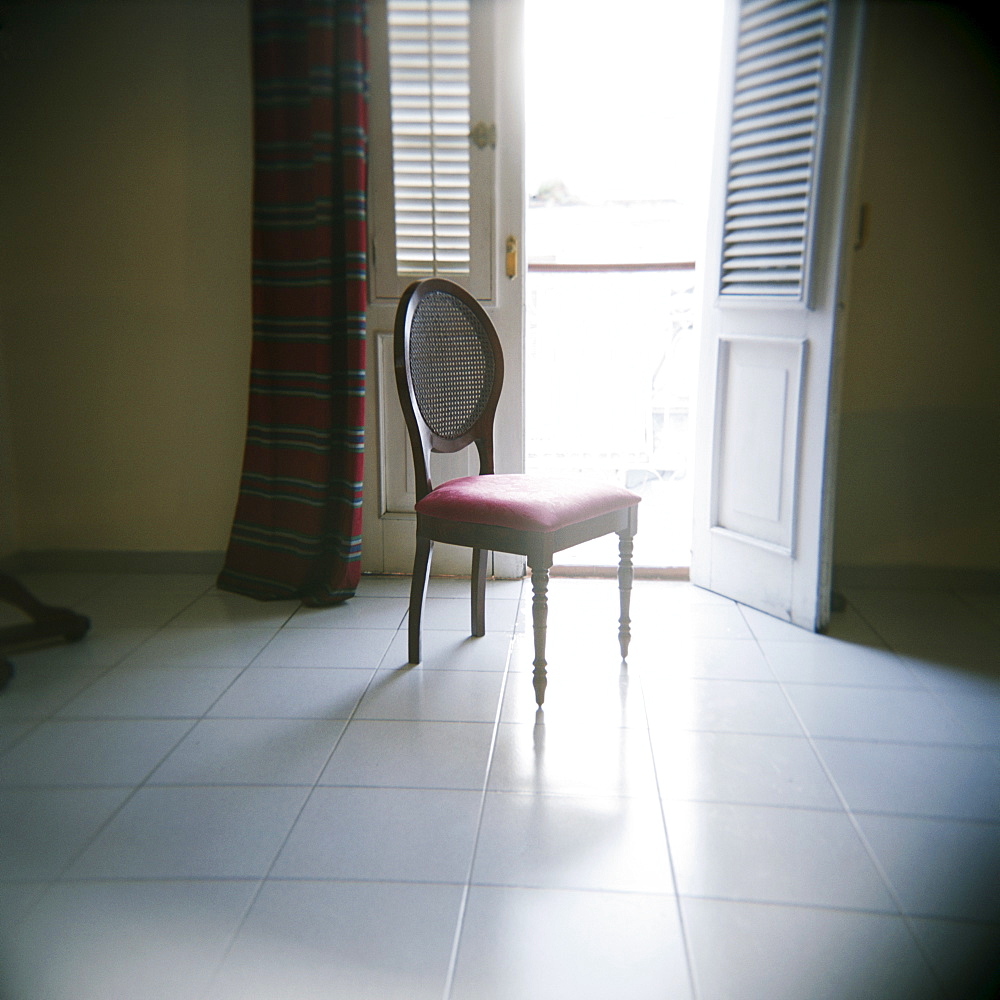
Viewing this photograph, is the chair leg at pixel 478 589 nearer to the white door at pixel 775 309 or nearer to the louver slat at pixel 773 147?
the white door at pixel 775 309

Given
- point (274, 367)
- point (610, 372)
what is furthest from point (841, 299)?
point (610, 372)

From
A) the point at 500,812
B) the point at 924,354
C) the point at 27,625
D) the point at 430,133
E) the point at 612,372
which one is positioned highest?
the point at 430,133

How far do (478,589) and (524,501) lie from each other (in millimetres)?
388

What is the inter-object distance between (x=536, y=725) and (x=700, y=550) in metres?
0.92

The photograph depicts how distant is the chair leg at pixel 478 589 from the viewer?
198 cm

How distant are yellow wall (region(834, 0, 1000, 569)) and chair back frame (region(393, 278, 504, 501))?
91 cm

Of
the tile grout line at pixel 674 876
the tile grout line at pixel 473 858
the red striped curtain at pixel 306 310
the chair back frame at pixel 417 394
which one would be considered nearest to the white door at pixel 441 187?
the red striped curtain at pixel 306 310

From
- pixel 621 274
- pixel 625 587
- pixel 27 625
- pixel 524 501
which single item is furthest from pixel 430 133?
pixel 27 625

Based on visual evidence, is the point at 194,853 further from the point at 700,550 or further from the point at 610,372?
the point at 610,372

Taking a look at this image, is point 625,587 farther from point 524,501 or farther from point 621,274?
point 621,274

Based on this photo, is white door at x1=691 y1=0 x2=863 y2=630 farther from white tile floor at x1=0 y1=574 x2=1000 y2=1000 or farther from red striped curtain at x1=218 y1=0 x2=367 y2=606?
red striped curtain at x1=218 y1=0 x2=367 y2=606

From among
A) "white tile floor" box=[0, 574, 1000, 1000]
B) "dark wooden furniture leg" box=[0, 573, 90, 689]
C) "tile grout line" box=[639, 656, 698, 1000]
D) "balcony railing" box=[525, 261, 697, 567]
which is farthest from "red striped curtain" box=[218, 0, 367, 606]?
"balcony railing" box=[525, 261, 697, 567]

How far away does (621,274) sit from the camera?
11.5 feet

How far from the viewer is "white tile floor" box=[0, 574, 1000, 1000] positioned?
3.29 ft
